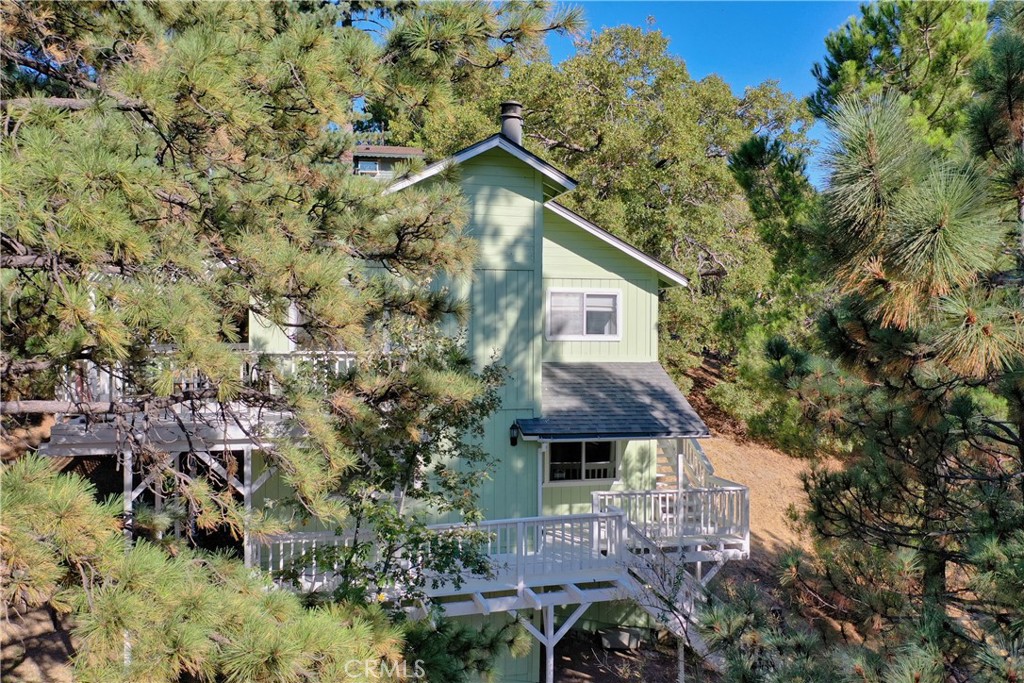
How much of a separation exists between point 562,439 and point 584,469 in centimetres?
180

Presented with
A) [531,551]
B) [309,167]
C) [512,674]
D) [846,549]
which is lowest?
[512,674]

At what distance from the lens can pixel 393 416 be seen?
20.0 ft

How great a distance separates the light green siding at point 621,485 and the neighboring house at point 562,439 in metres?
0.02

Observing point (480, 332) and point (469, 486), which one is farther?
point (480, 332)

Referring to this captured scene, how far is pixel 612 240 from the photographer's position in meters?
12.2

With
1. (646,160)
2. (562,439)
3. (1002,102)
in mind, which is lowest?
(562,439)

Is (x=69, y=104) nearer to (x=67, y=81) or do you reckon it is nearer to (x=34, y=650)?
(x=67, y=81)

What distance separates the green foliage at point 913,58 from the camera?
7652 mm

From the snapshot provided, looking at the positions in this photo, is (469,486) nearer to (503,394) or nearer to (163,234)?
(503,394)

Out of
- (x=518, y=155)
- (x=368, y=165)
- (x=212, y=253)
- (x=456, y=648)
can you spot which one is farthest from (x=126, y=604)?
(x=368, y=165)

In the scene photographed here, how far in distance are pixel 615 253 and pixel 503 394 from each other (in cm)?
370

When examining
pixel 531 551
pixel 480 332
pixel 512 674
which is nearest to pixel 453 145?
pixel 480 332

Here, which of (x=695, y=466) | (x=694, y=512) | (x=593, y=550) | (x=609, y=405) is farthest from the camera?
(x=695, y=466)

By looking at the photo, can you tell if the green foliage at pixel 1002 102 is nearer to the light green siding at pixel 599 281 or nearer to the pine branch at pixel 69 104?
the pine branch at pixel 69 104
